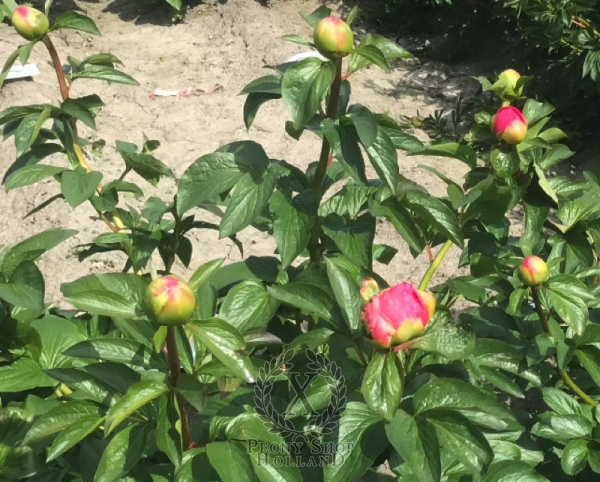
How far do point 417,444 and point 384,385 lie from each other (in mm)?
83

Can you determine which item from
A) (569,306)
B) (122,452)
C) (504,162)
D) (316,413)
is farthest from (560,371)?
(122,452)

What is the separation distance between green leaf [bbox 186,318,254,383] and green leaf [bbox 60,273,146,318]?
0.07 meters

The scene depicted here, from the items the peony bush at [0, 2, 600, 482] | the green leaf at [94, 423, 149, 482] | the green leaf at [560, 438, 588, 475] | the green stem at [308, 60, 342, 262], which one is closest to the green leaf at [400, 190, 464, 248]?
the peony bush at [0, 2, 600, 482]

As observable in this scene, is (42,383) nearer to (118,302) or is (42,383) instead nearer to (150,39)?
(118,302)

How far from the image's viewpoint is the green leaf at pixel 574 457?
42.9 inches

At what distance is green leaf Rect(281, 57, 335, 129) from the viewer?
90 centimetres

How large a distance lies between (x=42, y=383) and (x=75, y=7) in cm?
433

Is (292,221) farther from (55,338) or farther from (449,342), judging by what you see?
(55,338)

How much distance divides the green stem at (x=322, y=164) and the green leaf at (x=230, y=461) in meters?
0.39

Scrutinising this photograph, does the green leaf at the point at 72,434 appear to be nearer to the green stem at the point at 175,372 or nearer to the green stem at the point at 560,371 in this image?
the green stem at the point at 175,372

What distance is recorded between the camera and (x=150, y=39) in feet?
14.5

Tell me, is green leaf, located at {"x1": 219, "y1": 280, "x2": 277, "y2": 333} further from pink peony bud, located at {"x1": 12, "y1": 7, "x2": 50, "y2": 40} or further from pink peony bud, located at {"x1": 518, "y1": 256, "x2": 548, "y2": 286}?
pink peony bud, located at {"x1": 12, "y1": 7, "x2": 50, "y2": 40}

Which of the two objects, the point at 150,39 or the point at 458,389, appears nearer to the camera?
the point at 458,389

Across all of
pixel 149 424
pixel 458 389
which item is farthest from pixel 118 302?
pixel 458 389
